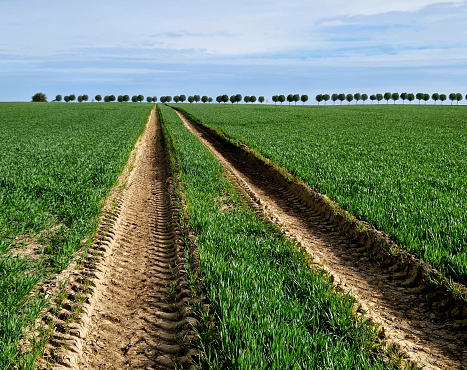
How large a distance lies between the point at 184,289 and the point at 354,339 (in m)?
2.47

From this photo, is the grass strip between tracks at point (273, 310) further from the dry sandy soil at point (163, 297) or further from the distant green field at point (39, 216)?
the distant green field at point (39, 216)

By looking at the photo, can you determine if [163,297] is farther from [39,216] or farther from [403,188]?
[403,188]

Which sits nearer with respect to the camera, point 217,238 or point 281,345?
point 281,345

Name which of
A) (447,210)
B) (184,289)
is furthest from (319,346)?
(447,210)

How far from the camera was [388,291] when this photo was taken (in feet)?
18.2

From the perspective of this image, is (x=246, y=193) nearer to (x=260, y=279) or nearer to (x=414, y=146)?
(x=260, y=279)

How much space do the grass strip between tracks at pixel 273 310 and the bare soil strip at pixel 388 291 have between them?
0.52m

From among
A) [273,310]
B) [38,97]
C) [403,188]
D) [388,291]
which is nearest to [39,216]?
[273,310]

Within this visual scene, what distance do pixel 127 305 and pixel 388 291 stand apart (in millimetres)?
4146

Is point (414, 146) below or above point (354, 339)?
above

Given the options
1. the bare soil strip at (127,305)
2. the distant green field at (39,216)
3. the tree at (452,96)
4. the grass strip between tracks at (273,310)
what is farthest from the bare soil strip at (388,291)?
the tree at (452,96)

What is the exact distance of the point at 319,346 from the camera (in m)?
3.64

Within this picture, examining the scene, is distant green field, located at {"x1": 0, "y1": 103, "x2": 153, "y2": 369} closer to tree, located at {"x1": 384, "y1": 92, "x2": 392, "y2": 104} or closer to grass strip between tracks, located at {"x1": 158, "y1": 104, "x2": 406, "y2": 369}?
grass strip between tracks, located at {"x1": 158, "y1": 104, "x2": 406, "y2": 369}

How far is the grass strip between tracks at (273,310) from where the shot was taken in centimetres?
336
